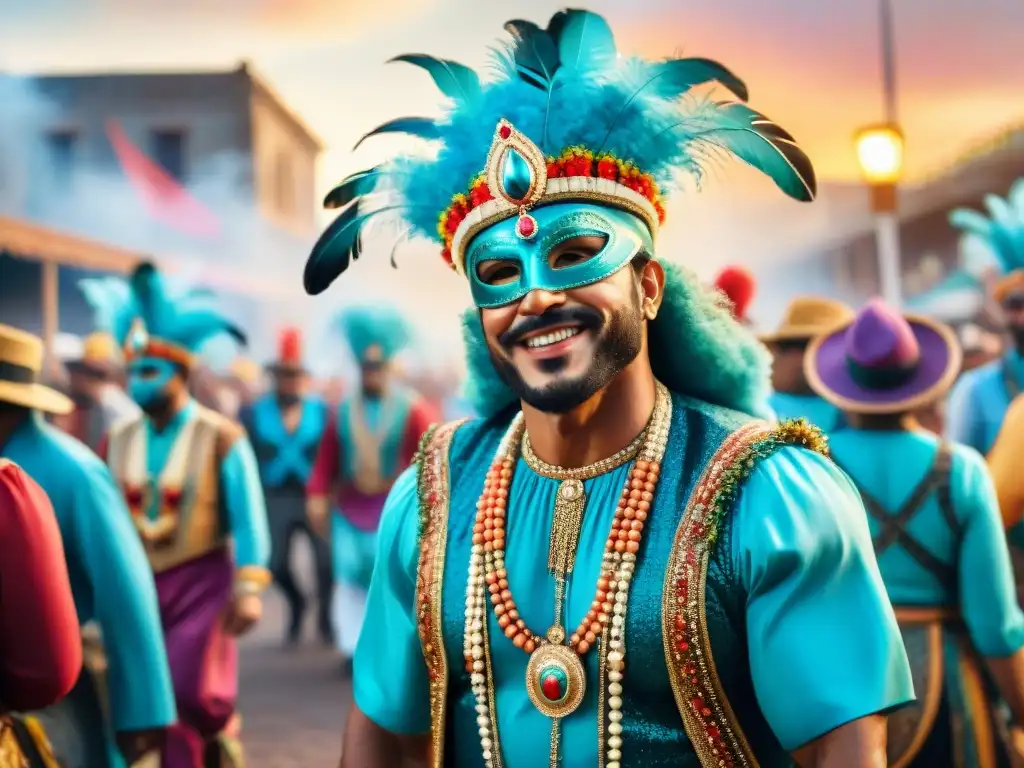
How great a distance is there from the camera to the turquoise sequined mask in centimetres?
215

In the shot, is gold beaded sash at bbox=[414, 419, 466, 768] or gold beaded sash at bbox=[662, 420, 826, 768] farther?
gold beaded sash at bbox=[414, 419, 466, 768]

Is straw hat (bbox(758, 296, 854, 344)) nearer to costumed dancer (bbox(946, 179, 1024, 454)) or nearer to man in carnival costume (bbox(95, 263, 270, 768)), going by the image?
costumed dancer (bbox(946, 179, 1024, 454))

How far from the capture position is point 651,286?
2303 millimetres

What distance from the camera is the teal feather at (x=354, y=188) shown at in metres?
2.45

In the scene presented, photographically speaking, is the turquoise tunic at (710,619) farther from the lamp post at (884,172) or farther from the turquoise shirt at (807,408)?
the lamp post at (884,172)

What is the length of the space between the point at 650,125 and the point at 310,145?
2362cm

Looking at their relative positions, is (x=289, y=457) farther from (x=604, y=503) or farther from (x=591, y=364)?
(x=591, y=364)

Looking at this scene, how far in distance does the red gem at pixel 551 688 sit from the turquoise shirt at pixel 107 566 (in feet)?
6.28

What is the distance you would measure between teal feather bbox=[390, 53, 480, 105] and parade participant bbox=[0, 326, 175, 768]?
→ 173 cm

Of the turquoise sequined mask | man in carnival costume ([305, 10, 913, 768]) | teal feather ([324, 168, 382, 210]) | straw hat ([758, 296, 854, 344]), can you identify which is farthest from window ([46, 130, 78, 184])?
the turquoise sequined mask

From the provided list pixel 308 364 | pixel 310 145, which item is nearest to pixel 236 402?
pixel 308 364

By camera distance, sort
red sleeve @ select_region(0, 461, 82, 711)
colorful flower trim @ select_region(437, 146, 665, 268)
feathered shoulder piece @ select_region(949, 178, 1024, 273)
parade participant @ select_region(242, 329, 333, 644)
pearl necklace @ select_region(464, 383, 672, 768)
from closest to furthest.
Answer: pearl necklace @ select_region(464, 383, 672, 768) → colorful flower trim @ select_region(437, 146, 665, 268) → red sleeve @ select_region(0, 461, 82, 711) → feathered shoulder piece @ select_region(949, 178, 1024, 273) → parade participant @ select_region(242, 329, 333, 644)

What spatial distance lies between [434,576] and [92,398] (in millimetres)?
7834

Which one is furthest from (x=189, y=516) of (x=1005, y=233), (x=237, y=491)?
(x=1005, y=233)
